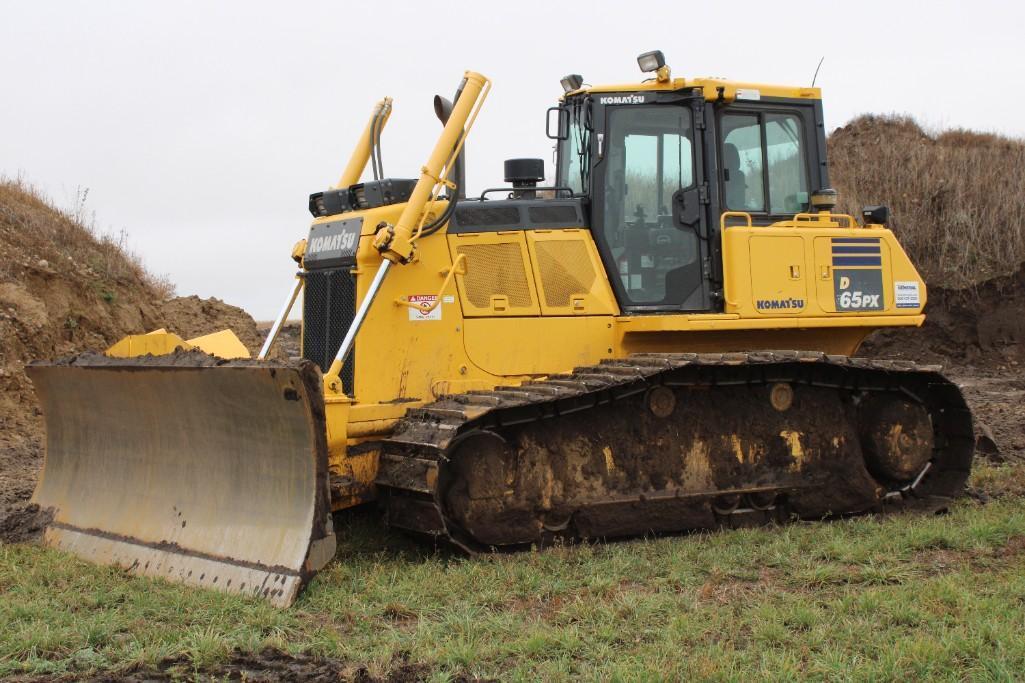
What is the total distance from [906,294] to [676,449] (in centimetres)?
245

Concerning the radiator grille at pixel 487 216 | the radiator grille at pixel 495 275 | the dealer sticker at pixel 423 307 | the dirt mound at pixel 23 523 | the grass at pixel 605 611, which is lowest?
the grass at pixel 605 611

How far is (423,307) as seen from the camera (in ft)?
25.9

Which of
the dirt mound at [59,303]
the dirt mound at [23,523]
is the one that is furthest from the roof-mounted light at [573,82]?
the dirt mound at [59,303]

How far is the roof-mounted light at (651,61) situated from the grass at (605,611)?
11.2 ft

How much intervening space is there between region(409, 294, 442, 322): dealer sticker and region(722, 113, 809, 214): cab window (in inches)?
93.3

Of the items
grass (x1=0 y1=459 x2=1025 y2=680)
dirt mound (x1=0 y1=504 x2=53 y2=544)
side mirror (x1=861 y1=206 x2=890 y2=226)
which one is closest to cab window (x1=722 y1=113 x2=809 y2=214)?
side mirror (x1=861 y1=206 x2=890 y2=226)

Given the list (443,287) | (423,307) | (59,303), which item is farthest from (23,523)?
(59,303)

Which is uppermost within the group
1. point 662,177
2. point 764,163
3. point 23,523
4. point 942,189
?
point 942,189

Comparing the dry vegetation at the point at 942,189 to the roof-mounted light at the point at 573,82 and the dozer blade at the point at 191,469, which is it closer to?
the roof-mounted light at the point at 573,82

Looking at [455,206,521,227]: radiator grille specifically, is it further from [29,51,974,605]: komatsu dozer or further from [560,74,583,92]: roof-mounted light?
[560,74,583,92]: roof-mounted light

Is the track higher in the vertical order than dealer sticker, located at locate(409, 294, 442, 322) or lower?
lower

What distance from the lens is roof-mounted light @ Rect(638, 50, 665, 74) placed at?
859 cm

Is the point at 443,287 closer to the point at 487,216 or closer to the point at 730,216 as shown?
the point at 487,216

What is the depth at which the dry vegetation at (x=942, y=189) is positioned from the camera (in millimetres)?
19438
